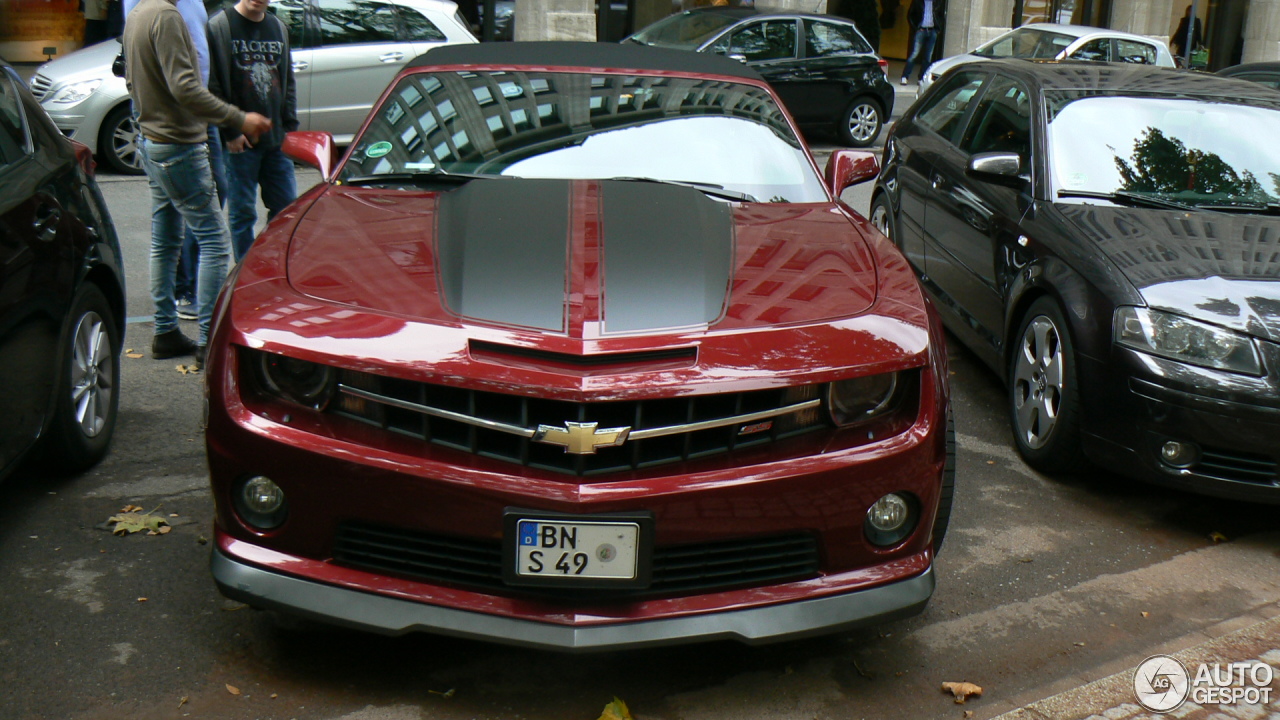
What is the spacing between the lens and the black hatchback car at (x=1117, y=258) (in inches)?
172

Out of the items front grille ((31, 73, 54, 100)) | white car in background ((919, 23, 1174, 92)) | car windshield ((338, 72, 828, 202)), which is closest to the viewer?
car windshield ((338, 72, 828, 202))

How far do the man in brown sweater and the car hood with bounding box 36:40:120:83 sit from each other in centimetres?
466

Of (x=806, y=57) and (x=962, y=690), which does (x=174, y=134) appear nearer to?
(x=962, y=690)

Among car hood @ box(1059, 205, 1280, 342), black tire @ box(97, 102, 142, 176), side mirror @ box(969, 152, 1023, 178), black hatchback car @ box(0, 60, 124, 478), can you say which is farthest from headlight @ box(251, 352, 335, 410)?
black tire @ box(97, 102, 142, 176)

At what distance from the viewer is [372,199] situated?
393 cm

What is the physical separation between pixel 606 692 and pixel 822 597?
0.63 m

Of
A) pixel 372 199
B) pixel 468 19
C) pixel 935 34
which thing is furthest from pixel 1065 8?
pixel 372 199

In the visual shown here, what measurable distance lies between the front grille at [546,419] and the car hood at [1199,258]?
2181 millimetres

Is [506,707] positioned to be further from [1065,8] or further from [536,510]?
[1065,8]

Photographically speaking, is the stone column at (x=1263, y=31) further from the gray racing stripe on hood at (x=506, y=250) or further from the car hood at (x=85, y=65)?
the gray racing stripe on hood at (x=506, y=250)

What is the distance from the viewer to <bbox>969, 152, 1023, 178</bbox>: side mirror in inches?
214

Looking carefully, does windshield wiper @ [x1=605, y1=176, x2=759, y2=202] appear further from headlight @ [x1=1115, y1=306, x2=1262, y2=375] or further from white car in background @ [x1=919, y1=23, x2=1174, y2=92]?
white car in background @ [x1=919, y1=23, x2=1174, y2=92]

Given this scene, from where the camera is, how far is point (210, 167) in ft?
18.6

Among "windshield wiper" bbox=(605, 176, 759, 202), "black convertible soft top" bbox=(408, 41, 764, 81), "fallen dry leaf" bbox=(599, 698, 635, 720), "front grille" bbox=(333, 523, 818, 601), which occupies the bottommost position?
"fallen dry leaf" bbox=(599, 698, 635, 720)
